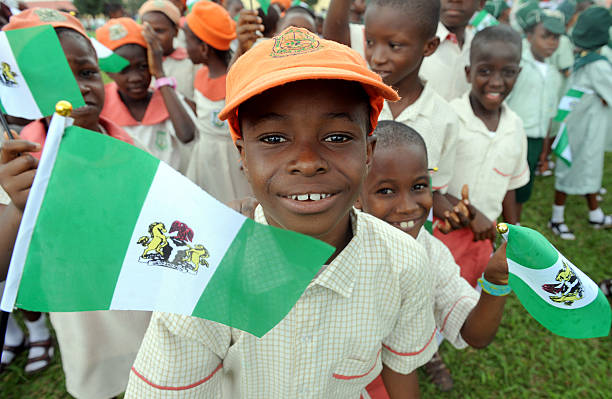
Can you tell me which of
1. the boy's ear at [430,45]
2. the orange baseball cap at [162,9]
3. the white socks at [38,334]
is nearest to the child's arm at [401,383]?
the boy's ear at [430,45]

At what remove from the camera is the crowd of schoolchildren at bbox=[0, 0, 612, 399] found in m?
0.99

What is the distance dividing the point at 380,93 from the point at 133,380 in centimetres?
107

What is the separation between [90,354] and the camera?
1842 millimetres

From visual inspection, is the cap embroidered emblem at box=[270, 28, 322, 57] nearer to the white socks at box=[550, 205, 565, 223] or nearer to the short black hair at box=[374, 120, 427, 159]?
the short black hair at box=[374, 120, 427, 159]

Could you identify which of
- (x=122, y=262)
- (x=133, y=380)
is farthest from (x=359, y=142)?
(x=133, y=380)

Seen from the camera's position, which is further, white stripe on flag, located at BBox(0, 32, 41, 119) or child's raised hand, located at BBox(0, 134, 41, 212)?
white stripe on flag, located at BBox(0, 32, 41, 119)

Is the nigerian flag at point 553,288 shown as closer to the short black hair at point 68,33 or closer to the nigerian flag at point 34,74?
the nigerian flag at point 34,74

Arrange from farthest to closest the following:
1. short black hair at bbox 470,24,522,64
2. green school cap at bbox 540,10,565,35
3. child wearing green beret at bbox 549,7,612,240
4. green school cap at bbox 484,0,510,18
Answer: green school cap at bbox 484,0,510,18 < green school cap at bbox 540,10,565,35 < child wearing green beret at bbox 549,7,612,240 < short black hair at bbox 470,24,522,64

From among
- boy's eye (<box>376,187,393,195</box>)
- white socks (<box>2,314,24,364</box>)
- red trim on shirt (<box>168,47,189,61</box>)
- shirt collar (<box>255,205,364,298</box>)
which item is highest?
shirt collar (<box>255,205,364,298</box>)

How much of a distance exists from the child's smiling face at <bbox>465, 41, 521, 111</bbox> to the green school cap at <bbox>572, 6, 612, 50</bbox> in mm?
2025

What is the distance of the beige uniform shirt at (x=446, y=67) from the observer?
288 cm

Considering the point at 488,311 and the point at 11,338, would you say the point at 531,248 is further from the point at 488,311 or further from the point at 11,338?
the point at 11,338

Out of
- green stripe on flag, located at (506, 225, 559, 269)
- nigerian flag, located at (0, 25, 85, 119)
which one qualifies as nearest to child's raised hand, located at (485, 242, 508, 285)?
green stripe on flag, located at (506, 225, 559, 269)

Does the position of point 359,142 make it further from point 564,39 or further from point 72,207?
point 564,39
